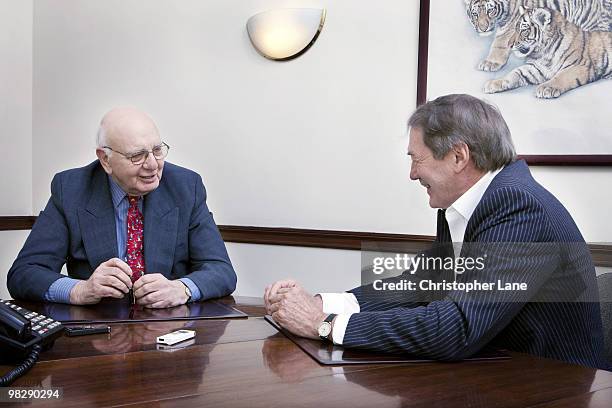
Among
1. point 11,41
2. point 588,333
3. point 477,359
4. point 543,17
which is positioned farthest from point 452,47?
point 11,41

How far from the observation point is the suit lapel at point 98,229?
2486 mm

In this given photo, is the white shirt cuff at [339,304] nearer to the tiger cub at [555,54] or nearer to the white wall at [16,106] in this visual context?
the tiger cub at [555,54]

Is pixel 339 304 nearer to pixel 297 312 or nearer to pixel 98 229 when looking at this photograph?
pixel 297 312

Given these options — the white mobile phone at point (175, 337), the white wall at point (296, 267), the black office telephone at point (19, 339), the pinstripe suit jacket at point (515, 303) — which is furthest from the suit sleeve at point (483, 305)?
the white wall at point (296, 267)

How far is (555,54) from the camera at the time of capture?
9.50ft

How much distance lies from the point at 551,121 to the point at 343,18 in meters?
1.16

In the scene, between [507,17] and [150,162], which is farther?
[507,17]

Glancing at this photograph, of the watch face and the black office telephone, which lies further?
the watch face

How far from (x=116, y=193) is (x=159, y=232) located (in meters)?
0.23

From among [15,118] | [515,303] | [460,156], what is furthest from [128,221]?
[15,118]

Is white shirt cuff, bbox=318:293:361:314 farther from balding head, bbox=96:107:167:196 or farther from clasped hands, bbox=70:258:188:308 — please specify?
balding head, bbox=96:107:167:196

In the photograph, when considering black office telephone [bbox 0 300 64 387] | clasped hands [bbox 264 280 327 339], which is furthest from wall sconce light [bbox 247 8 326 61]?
black office telephone [bbox 0 300 64 387]

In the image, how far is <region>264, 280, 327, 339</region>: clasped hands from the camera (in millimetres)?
1717

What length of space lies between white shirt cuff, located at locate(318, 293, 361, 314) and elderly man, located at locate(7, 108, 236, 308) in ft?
1.57
